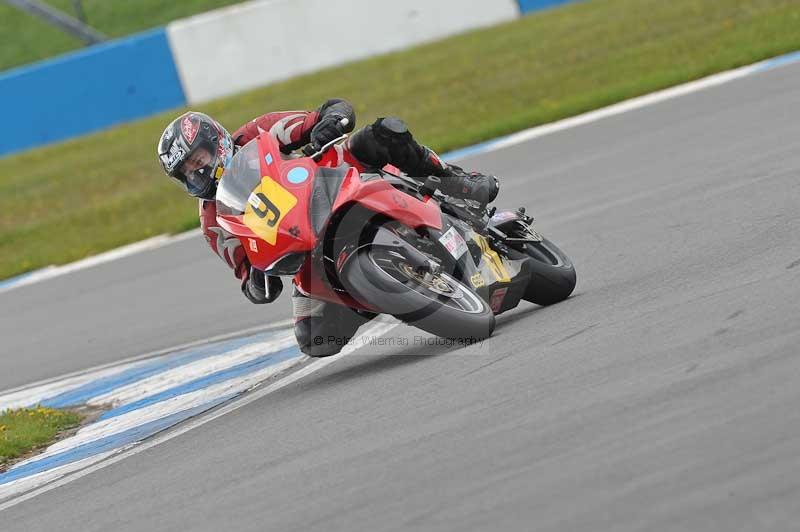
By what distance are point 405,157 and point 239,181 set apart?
860 mm

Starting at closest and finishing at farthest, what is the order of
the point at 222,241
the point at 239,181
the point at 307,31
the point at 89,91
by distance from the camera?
the point at 239,181, the point at 222,241, the point at 307,31, the point at 89,91

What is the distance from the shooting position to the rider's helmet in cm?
647

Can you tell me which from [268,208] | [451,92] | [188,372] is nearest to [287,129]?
[268,208]

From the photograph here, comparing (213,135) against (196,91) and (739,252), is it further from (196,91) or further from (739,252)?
(196,91)

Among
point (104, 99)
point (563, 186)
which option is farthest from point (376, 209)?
point (104, 99)

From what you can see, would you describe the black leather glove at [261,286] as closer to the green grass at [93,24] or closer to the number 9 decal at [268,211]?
the number 9 decal at [268,211]

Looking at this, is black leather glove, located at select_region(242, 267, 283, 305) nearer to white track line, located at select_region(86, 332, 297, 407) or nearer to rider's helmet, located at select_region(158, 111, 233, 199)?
rider's helmet, located at select_region(158, 111, 233, 199)

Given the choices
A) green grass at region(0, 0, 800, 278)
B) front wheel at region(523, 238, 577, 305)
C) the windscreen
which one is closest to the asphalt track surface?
front wheel at region(523, 238, 577, 305)

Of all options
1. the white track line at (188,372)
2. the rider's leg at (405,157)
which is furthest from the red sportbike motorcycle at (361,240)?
the white track line at (188,372)

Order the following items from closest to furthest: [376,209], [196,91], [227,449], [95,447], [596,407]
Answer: [596,407], [227,449], [376,209], [95,447], [196,91]

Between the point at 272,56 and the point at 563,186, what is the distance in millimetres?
10882

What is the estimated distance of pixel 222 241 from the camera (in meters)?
6.82

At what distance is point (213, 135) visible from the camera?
6.54m

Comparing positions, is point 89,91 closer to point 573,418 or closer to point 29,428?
point 29,428
